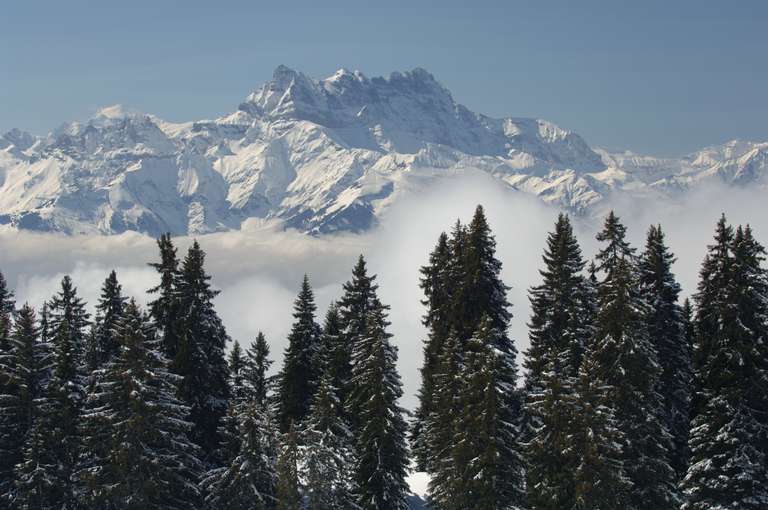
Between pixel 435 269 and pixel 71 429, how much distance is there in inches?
1078

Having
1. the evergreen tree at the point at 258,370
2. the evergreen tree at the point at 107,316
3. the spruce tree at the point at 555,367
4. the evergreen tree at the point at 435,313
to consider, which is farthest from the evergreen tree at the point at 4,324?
the spruce tree at the point at 555,367

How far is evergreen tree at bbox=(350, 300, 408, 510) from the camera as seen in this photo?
175 feet

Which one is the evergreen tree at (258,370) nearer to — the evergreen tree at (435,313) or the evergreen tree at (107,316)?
the evergreen tree at (435,313)

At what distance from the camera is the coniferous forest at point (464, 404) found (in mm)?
44562

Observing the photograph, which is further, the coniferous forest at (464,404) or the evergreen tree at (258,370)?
the evergreen tree at (258,370)

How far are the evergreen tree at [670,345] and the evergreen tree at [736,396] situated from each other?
5649mm

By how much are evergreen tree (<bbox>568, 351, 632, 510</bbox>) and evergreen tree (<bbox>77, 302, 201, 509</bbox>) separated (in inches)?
851

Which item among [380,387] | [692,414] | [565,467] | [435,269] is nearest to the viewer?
[565,467]

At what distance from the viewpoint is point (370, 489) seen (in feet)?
179

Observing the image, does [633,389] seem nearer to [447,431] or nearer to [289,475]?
[447,431]

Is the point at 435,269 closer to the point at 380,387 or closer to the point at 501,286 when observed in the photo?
the point at 501,286

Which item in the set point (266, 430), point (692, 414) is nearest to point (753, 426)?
point (692, 414)

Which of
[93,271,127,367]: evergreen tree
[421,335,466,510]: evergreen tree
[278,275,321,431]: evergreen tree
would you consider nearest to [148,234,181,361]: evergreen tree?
[93,271,127,367]: evergreen tree

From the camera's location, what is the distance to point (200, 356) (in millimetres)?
55969
